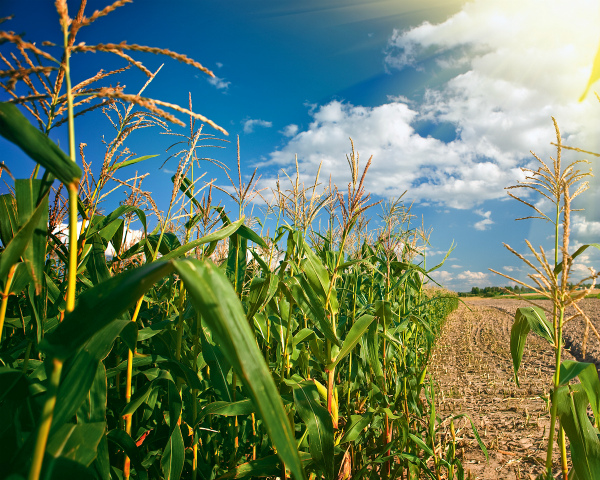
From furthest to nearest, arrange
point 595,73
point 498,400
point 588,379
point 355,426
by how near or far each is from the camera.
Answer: point 498,400, point 355,426, point 588,379, point 595,73

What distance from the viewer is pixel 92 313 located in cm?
60

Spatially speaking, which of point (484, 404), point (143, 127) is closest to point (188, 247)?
point (143, 127)

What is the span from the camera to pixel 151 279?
1.98ft

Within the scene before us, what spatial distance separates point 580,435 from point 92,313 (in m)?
1.88

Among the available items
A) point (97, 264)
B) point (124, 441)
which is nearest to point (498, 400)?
point (124, 441)

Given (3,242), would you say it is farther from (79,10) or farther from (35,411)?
(79,10)

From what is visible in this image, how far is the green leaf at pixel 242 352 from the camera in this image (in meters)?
0.53

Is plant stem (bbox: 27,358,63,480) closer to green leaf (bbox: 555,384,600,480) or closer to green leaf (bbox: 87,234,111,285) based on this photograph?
green leaf (bbox: 87,234,111,285)

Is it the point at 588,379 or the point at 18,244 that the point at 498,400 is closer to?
the point at 588,379

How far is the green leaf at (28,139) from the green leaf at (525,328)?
2.02 metres

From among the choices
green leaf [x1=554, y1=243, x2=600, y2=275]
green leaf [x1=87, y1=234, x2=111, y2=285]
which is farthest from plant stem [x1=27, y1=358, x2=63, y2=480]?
green leaf [x1=554, y1=243, x2=600, y2=275]

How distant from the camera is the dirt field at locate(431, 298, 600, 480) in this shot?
295 centimetres

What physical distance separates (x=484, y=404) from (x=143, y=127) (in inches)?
208

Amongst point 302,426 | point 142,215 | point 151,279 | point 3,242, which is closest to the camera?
point 151,279
